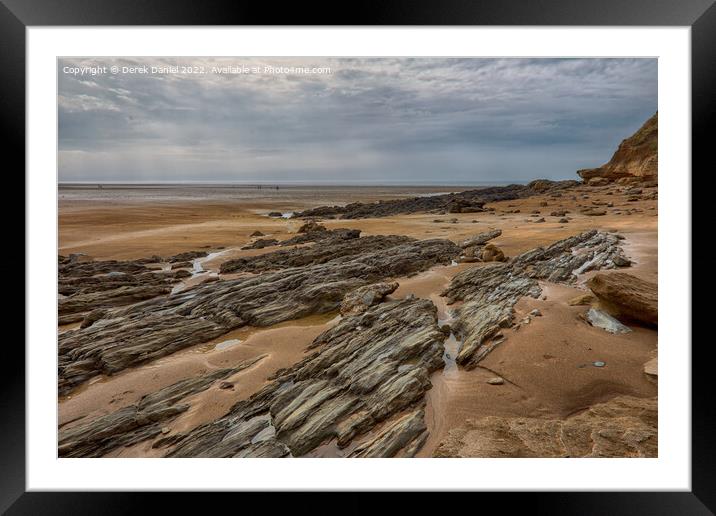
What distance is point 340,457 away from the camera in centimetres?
329

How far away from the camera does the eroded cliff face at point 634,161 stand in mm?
3486

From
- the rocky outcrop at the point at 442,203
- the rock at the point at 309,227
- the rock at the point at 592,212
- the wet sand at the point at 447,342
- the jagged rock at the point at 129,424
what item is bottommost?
the jagged rock at the point at 129,424

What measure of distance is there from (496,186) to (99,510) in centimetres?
707

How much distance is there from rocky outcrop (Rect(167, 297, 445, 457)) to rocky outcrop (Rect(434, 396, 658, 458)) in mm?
520

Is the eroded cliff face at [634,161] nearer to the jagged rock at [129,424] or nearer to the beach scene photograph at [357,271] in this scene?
the beach scene photograph at [357,271]

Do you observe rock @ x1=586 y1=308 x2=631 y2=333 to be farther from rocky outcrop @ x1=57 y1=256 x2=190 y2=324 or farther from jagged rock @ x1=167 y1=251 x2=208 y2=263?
jagged rock @ x1=167 y1=251 x2=208 y2=263

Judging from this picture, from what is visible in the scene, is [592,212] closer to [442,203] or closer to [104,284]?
[442,203]

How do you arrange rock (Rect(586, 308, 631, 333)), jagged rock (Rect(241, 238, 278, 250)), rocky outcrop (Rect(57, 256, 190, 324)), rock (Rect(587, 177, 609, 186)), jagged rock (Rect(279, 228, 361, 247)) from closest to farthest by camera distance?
rock (Rect(586, 308, 631, 333))
rocky outcrop (Rect(57, 256, 190, 324))
rock (Rect(587, 177, 609, 186))
jagged rock (Rect(241, 238, 278, 250))
jagged rock (Rect(279, 228, 361, 247))

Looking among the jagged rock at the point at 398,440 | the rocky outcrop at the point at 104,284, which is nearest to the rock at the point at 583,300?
the jagged rock at the point at 398,440

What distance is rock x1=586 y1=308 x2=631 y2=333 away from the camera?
12.5 ft

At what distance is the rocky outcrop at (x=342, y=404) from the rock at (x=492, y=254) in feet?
7.39

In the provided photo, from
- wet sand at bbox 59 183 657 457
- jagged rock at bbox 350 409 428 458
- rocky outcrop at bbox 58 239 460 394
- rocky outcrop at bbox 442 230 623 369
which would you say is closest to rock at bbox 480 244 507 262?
wet sand at bbox 59 183 657 457
